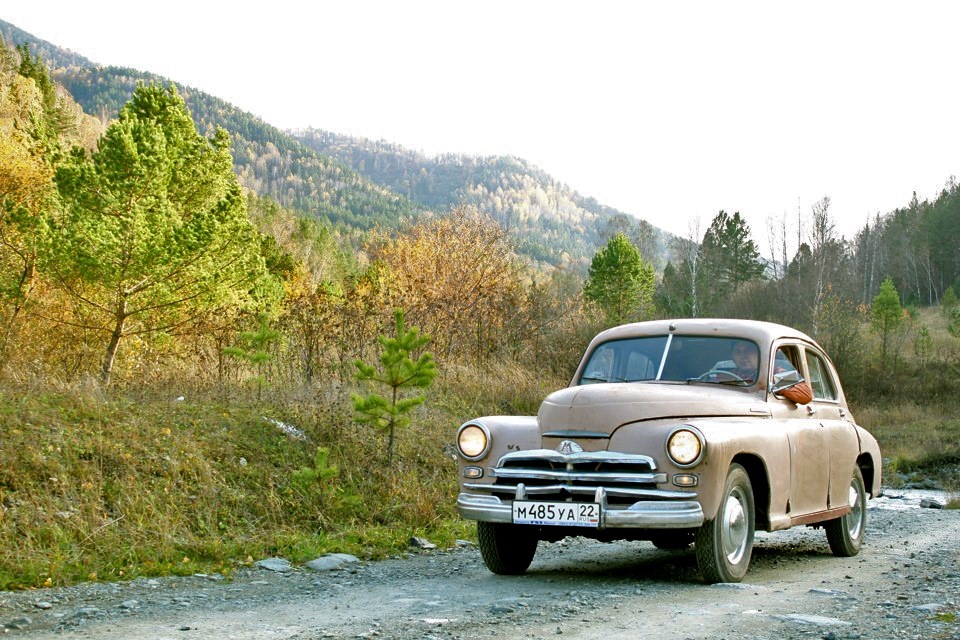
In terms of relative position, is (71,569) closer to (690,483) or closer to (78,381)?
(690,483)

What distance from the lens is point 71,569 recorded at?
22.2 feet

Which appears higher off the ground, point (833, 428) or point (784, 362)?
point (784, 362)

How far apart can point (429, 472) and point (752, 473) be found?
20.8ft

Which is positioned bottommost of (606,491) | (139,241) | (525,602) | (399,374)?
(525,602)

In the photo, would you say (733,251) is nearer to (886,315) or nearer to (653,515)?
(886,315)

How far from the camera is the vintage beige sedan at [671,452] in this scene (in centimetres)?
609

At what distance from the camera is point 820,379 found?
866cm

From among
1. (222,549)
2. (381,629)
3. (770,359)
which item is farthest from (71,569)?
(770,359)

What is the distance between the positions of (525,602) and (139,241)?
15.6 metres

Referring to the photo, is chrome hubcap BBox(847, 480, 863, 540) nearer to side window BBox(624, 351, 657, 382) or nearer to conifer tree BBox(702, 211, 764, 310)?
side window BBox(624, 351, 657, 382)

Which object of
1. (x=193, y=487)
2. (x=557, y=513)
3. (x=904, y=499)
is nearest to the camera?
(x=557, y=513)

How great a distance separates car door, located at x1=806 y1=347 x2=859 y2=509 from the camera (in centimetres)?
812

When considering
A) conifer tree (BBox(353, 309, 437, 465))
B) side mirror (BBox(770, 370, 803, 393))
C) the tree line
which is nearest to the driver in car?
side mirror (BBox(770, 370, 803, 393))

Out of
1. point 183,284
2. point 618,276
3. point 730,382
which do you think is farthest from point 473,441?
point 618,276
